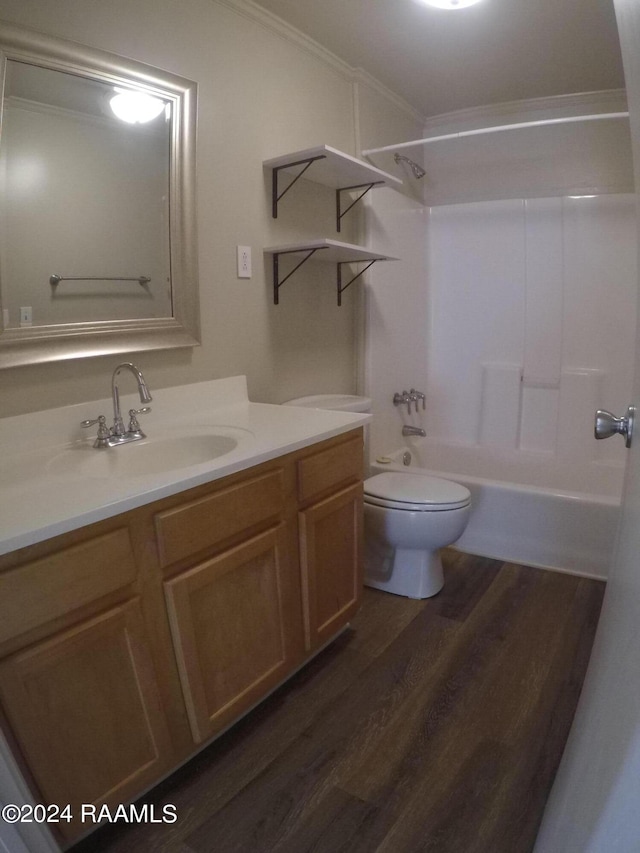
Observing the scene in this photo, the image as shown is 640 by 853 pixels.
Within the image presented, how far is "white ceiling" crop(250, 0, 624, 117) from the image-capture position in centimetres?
181

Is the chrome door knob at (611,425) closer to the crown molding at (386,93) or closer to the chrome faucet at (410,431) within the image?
the chrome faucet at (410,431)

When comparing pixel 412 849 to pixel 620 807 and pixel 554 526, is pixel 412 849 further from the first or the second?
pixel 554 526

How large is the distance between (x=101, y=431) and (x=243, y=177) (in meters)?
1.07

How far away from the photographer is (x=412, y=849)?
1.13 meters

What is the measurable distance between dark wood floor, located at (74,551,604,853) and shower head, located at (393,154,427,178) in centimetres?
225

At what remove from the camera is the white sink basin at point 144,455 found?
130 cm

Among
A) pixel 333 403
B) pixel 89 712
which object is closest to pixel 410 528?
pixel 333 403

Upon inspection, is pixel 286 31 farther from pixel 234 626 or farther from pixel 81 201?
pixel 234 626

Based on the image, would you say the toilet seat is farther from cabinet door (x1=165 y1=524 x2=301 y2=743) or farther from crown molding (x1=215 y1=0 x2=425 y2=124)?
crown molding (x1=215 y1=0 x2=425 y2=124)

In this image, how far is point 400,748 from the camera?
4.57 ft

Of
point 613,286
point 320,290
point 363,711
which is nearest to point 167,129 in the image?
point 320,290

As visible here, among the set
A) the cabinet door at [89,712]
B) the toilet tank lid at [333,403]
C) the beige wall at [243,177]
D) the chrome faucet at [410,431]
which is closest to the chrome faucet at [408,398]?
the chrome faucet at [410,431]

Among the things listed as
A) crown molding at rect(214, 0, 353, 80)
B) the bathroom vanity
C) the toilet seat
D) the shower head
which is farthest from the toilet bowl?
crown molding at rect(214, 0, 353, 80)

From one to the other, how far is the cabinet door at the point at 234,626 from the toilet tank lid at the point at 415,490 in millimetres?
697
